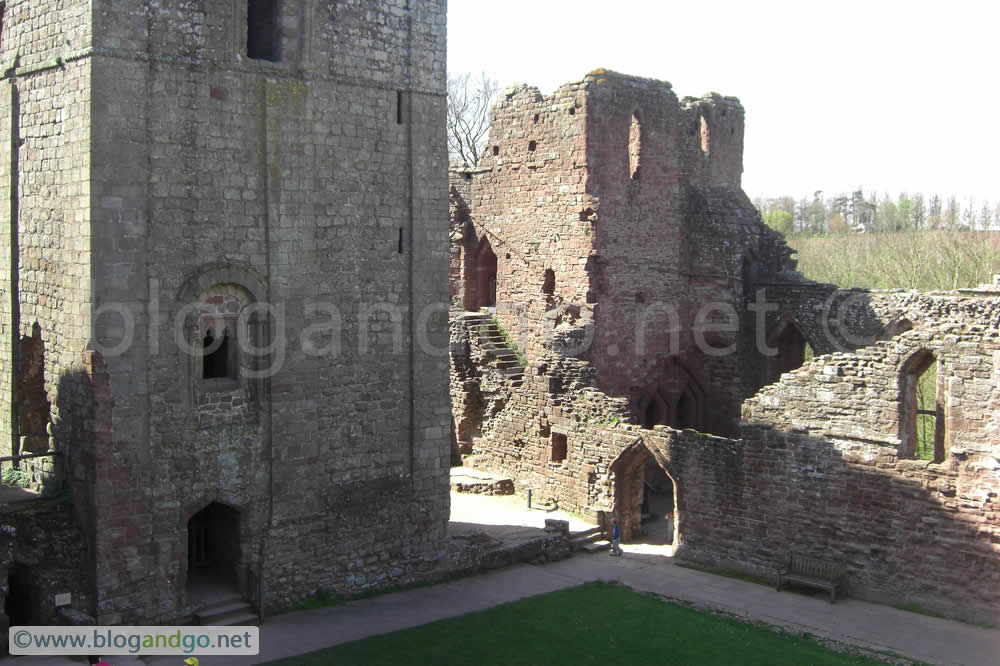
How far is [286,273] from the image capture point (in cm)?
1412

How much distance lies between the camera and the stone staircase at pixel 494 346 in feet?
73.9

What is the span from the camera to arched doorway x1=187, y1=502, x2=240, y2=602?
14.1 m

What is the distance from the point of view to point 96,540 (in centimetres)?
1247

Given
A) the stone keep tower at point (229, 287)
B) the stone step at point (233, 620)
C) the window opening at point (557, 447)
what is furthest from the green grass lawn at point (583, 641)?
the window opening at point (557, 447)

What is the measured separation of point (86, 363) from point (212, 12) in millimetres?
4744

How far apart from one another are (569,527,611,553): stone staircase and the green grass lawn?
3154 mm

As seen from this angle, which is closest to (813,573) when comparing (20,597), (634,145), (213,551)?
(213,551)

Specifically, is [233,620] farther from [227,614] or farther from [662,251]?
[662,251]

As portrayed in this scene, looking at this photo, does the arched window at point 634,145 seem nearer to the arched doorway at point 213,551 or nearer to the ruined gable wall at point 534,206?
the ruined gable wall at point 534,206

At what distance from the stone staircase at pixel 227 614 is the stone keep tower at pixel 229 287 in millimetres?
350

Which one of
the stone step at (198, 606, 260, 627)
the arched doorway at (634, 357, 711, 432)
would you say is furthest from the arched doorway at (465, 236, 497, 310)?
the stone step at (198, 606, 260, 627)

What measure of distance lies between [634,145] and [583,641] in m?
12.3

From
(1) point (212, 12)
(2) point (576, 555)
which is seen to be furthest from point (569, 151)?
(1) point (212, 12)

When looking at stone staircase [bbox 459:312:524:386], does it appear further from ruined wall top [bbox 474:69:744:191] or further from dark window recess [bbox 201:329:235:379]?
dark window recess [bbox 201:329:235:379]
